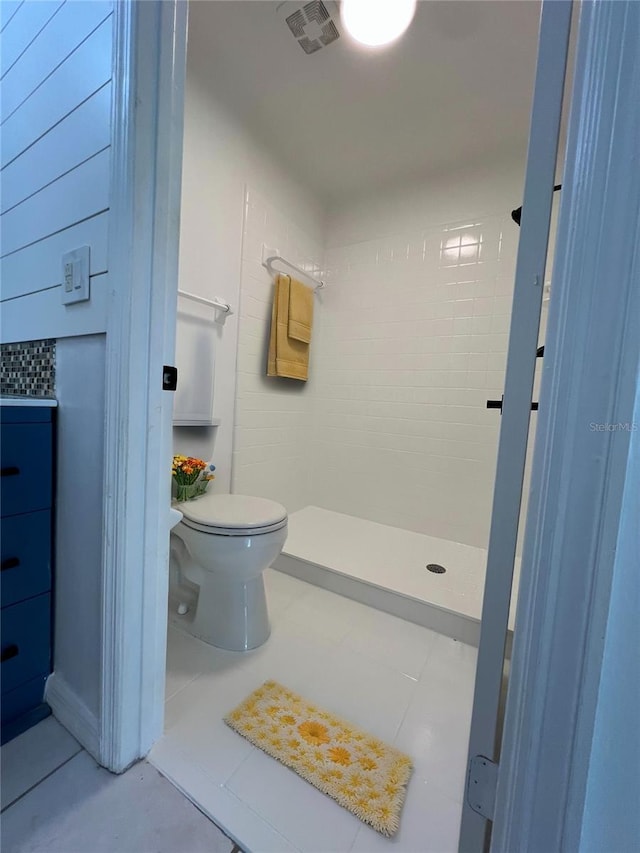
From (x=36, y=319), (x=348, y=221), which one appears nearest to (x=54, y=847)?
(x=36, y=319)

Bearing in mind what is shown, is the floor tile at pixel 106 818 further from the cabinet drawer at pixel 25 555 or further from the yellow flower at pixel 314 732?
the cabinet drawer at pixel 25 555

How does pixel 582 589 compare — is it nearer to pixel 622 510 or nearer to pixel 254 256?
pixel 622 510

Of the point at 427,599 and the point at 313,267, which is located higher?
the point at 313,267

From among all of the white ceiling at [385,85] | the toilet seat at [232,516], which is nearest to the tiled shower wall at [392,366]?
the white ceiling at [385,85]

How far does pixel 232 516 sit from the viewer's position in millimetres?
1216

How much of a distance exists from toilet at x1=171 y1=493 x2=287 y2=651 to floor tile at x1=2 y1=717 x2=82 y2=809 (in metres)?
0.45

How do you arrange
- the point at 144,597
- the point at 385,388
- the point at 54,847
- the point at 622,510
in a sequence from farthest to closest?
the point at 385,388, the point at 144,597, the point at 54,847, the point at 622,510

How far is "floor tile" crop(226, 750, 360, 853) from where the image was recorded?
27.5 inches

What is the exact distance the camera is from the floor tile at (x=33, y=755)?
0.76 m

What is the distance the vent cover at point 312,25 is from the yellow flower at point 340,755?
239cm

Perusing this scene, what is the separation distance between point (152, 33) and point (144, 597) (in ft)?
4.09

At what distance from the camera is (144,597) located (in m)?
0.81

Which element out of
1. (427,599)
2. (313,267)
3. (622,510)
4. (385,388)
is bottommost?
(427,599)

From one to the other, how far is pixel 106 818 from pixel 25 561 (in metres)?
0.59
